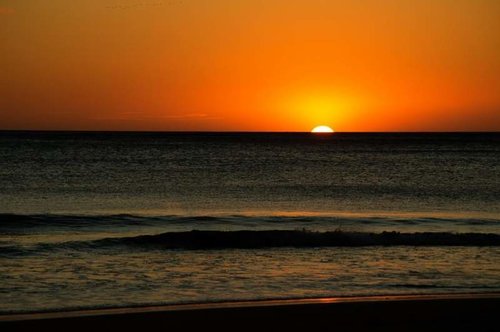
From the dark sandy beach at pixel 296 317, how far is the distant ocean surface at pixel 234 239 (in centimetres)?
185

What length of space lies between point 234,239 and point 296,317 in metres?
11.2

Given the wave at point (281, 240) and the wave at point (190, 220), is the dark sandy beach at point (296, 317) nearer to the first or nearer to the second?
the wave at point (281, 240)

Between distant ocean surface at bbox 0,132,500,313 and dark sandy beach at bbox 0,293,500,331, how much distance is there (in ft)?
6.08

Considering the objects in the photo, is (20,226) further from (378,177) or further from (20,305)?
(378,177)

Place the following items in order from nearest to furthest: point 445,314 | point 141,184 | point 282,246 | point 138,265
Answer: point 445,314 → point 138,265 → point 282,246 → point 141,184

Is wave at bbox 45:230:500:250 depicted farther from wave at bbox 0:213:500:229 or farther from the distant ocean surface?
wave at bbox 0:213:500:229

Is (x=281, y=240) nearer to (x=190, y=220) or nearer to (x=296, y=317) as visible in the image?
(x=190, y=220)

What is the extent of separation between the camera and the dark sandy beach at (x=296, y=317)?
25.7ft

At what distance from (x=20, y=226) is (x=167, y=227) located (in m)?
4.53

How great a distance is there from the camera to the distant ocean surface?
1175 centimetres

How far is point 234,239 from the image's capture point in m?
19.5

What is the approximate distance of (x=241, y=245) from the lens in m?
18.0

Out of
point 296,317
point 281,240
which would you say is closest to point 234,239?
point 281,240

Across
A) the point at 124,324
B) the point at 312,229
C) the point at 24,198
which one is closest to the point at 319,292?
the point at 124,324
